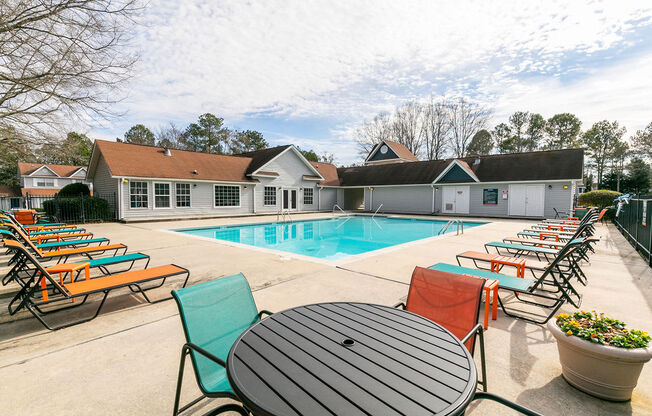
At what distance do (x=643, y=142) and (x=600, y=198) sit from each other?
28417 mm

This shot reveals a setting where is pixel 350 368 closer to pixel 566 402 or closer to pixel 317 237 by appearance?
pixel 566 402

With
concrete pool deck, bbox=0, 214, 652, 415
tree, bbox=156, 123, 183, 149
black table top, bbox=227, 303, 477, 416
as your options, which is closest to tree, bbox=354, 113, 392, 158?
tree, bbox=156, 123, 183, 149

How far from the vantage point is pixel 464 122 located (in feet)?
126

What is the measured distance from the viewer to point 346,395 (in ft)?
4.25

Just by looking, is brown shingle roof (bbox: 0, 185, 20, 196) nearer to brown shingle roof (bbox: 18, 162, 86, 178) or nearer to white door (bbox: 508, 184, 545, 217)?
brown shingle roof (bbox: 18, 162, 86, 178)

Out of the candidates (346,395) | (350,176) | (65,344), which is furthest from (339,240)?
(350,176)

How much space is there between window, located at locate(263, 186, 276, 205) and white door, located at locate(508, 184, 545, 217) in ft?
56.6

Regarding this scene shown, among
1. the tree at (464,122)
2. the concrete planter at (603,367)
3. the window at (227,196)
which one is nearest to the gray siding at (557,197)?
the concrete planter at (603,367)

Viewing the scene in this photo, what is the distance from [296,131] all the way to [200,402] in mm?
42161

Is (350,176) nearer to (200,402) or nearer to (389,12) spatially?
(389,12)

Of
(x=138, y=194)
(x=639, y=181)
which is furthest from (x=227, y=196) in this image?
(x=639, y=181)

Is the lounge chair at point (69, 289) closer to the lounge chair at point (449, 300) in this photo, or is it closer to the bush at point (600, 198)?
the lounge chair at point (449, 300)

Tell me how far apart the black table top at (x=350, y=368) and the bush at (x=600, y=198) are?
25347mm

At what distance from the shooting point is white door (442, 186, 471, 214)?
21.9 m
